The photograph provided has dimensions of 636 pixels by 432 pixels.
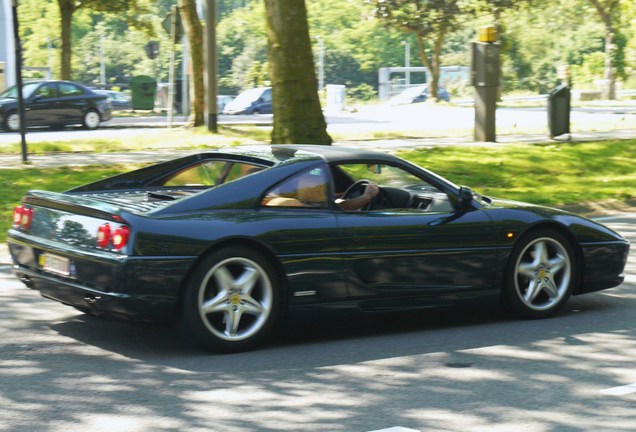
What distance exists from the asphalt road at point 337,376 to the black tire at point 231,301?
0.42 feet

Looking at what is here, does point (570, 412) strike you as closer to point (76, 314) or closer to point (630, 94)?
point (76, 314)

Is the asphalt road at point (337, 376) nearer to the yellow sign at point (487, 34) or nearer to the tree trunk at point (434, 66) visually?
the yellow sign at point (487, 34)

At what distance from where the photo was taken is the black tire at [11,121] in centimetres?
2966

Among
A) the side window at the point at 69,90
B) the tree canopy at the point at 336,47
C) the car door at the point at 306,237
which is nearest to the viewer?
the car door at the point at 306,237

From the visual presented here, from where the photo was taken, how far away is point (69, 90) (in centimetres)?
3191

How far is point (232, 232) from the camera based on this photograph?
6949mm

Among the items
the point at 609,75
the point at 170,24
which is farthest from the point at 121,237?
the point at 609,75

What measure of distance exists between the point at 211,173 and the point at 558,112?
15.8 metres

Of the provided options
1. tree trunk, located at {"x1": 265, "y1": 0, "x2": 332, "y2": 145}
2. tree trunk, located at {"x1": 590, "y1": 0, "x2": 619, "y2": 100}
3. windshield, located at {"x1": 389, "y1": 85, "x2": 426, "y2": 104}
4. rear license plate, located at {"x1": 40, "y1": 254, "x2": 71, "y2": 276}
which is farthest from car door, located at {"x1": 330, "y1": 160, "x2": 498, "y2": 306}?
windshield, located at {"x1": 389, "y1": 85, "x2": 426, "y2": 104}

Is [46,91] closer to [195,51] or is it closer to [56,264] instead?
[195,51]

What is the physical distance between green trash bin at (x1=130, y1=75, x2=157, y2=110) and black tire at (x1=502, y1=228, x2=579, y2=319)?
→ 42.5 meters

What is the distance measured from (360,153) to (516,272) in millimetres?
1390

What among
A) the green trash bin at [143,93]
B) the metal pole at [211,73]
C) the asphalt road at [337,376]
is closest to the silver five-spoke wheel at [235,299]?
the asphalt road at [337,376]

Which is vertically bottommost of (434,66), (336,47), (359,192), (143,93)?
(359,192)
